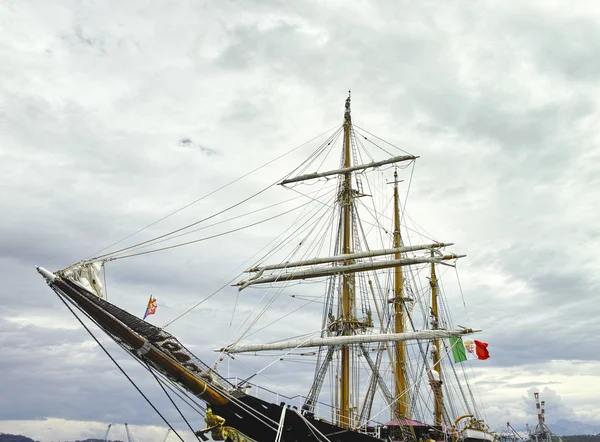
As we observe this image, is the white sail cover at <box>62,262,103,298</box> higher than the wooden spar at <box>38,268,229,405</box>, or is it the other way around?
the white sail cover at <box>62,262,103,298</box>

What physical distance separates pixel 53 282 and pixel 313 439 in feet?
41.4

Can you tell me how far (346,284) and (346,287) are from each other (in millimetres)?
189

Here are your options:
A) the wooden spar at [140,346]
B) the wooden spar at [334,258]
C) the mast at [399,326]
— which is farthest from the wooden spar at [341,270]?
the wooden spar at [140,346]

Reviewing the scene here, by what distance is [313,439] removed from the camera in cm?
2566

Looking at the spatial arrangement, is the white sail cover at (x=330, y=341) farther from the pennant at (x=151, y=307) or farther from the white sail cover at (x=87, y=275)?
the white sail cover at (x=87, y=275)

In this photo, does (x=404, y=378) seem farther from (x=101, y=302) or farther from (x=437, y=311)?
(x=101, y=302)

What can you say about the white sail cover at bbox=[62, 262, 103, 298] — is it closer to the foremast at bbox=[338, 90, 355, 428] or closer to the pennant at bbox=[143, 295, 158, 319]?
the pennant at bbox=[143, 295, 158, 319]

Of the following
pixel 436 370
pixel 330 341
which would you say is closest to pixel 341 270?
pixel 330 341

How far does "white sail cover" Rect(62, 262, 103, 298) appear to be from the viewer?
2045cm

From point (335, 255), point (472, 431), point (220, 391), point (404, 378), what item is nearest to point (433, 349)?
point (404, 378)

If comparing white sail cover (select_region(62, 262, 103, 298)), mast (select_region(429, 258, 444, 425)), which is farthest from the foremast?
white sail cover (select_region(62, 262, 103, 298))

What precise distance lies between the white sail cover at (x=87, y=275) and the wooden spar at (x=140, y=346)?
360 mm

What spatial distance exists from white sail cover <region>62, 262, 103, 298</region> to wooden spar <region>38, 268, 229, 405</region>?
36 cm

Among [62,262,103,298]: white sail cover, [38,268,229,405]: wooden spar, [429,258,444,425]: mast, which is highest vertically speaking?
[429,258,444,425]: mast
